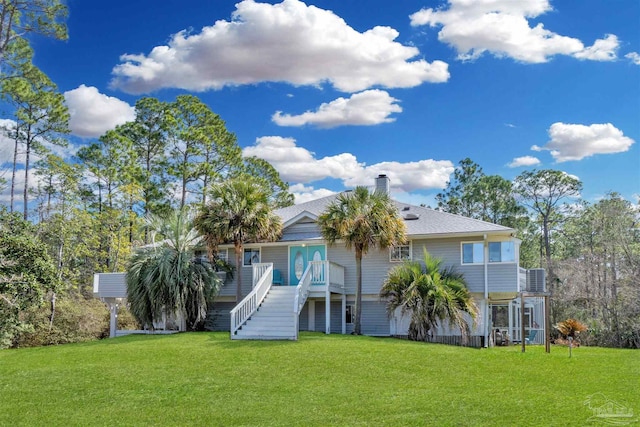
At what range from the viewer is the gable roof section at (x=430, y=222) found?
80.7 ft

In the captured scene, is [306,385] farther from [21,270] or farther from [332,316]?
[21,270]

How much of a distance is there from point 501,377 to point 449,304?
774cm

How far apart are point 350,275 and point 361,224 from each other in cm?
381

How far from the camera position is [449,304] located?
72.8ft

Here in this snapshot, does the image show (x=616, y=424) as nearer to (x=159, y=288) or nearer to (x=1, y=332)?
(x=159, y=288)

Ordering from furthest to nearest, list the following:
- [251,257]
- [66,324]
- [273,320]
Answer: [66,324] < [251,257] < [273,320]

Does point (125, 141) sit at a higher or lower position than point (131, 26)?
lower

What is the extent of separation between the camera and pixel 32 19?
2667 cm

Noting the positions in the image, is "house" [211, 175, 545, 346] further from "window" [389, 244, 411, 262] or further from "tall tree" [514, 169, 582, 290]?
"tall tree" [514, 169, 582, 290]

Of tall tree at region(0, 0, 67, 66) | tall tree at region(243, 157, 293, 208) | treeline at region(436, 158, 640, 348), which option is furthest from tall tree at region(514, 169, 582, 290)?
tall tree at region(0, 0, 67, 66)

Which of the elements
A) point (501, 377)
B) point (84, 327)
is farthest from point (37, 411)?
point (84, 327)

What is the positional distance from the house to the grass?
3.75 meters

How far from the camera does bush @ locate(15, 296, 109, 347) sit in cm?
2920

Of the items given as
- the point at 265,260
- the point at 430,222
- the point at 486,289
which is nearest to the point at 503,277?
the point at 486,289
